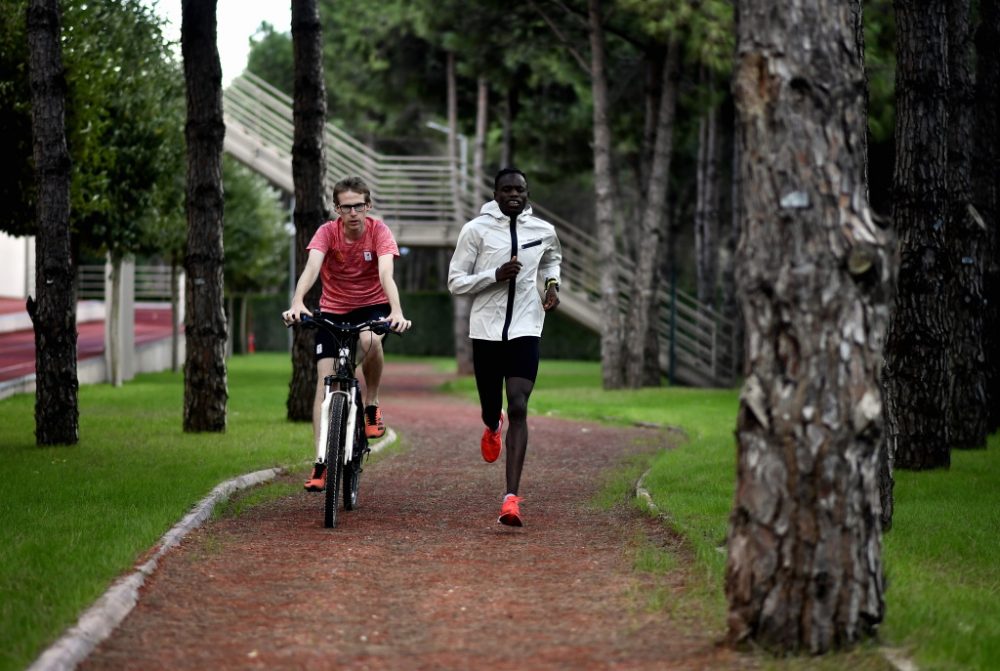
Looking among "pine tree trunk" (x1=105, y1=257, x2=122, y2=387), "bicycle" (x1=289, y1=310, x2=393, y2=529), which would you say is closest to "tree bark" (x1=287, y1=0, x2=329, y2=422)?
"bicycle" (x1=289, y1=310, x2=393, y2=529)

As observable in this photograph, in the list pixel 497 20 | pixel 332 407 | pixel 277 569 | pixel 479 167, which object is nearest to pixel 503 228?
pixel 332 407

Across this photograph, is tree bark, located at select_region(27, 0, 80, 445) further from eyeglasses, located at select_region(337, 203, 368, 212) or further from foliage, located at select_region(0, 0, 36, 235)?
foliage, located at select_region(0, 0, 36, 235)

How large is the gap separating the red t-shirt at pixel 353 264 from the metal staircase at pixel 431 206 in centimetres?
2077

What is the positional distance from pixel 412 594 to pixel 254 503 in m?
3.49

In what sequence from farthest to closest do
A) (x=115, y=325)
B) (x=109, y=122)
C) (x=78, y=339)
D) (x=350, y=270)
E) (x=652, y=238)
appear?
(x=78, y=339), (x=115, y=325), (x=652, y=238), (x=109, y=122), (x=350, y=270)

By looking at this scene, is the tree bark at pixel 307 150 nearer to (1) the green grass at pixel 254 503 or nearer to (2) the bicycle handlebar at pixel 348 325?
(1) the green grass at pixel 254 503

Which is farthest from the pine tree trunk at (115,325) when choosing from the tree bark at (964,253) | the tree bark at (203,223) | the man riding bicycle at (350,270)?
the man riding bicycle at (350,270)

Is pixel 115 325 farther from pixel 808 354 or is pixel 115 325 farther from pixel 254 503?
pixel 808 354

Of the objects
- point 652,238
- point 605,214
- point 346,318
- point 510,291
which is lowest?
point 346,318

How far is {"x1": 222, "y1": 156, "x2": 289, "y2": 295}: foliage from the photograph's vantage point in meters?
46.2

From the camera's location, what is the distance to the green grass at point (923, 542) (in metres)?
5.96

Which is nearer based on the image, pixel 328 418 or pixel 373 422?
pixel 328 418

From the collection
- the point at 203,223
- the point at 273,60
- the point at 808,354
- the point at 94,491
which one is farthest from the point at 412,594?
the point at 273,60

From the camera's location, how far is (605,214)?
93.9 ft
